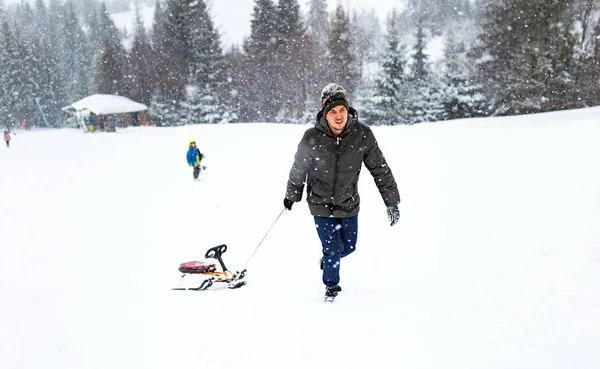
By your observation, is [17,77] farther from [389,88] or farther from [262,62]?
[389,88]

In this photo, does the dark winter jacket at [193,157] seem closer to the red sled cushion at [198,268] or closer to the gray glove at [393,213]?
the red sled cushion at [198,268]

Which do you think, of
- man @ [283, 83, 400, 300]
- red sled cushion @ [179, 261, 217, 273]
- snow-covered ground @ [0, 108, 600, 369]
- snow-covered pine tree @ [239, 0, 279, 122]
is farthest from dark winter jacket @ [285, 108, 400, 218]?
snow-covered pine tree @ [239, 0, 279, 122]

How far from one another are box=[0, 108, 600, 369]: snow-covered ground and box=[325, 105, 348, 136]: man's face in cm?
169

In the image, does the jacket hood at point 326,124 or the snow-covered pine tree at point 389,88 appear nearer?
the jacket hood at point 326,124

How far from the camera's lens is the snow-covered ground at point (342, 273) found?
10.3 ft

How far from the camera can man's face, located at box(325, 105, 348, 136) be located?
372 cm

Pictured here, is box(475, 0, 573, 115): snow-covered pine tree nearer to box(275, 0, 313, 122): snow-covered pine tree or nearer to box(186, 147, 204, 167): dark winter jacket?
box(275, 0, 313, 122): snow-covered pine tree

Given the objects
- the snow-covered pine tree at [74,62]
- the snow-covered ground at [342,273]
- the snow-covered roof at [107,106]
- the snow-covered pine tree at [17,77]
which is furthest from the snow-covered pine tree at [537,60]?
the snow-covered pine tree at [17,77]

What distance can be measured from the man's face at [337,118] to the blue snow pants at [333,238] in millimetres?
884

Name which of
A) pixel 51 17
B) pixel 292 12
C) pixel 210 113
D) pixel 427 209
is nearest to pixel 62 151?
pixel 210 113

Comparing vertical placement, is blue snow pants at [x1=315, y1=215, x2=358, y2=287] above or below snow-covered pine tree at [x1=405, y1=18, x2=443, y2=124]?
below

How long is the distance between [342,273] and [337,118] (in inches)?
93.2

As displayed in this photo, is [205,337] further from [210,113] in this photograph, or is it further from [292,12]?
[292,12]

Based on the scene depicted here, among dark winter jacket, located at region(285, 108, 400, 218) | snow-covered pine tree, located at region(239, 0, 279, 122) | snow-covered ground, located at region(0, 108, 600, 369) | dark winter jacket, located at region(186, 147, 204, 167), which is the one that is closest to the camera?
snow-covered ground, located at region(0, 108, 600, 369)
